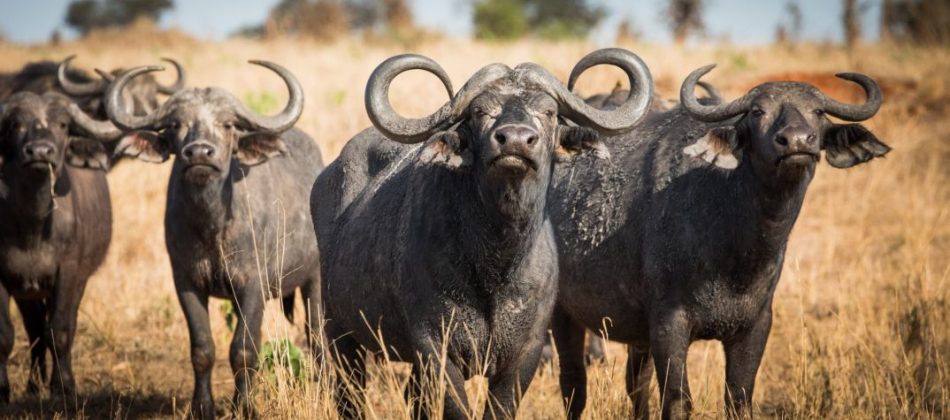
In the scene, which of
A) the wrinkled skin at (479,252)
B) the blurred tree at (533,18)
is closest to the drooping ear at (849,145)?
the wrinkled skin at (479,252)


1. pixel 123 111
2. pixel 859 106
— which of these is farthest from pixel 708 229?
pixel 123 111

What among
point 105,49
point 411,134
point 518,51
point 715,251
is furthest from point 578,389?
point 105,49

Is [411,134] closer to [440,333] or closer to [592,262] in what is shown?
[440,333]

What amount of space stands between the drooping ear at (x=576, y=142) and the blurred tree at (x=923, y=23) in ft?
62.4

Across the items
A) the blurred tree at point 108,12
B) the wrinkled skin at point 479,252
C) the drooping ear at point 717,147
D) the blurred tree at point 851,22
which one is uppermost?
the blurred tree at point 108,12

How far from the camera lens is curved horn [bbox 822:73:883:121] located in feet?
17.9

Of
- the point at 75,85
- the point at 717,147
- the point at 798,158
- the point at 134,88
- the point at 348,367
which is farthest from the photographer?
the point at 134,88

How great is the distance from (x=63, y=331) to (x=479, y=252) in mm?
4241

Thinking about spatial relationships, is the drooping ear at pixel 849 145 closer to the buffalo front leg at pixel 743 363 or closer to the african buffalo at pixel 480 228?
the buffalo front leg at pixel 743 363

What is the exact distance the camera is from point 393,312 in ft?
16.1

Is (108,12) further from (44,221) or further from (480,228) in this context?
(480,228)

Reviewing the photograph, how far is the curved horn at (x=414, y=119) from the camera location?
456cm

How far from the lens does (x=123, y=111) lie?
7410 millimetres

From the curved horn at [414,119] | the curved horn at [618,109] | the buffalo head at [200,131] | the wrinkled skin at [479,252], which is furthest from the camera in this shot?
the buffalo head at [200,131]
